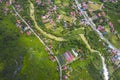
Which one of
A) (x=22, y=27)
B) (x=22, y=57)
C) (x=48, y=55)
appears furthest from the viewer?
(x=22, y=27)

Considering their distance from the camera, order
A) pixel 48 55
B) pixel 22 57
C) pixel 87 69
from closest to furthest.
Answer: pixel 22 57, pixel 87 69, pixel 48 55

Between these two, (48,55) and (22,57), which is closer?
(22,57)

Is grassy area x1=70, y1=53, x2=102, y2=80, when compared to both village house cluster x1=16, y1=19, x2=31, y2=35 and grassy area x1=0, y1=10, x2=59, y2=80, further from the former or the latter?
village house cluster x1=16, y1=19, x2=31, y2=35

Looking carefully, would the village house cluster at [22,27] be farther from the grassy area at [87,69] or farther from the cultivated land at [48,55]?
the grassy area at [87,69]

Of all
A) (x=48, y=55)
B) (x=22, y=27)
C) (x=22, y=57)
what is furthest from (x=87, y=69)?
(x=22, y=27)

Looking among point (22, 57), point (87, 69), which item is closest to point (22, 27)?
point (22, 57)

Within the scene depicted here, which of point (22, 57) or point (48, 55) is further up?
point (22, 57)

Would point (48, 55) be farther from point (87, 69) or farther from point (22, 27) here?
point (22, 27)

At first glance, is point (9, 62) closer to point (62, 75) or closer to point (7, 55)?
point (7, 55)

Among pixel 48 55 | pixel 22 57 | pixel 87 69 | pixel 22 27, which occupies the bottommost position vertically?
pixel 87 69

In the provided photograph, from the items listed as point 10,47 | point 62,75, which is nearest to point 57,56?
point 62,75

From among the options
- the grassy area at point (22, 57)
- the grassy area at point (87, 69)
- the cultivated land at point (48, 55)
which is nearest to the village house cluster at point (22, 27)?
the cultivated land at point (48, 55)

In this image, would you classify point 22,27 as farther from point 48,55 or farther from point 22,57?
point 22,57
